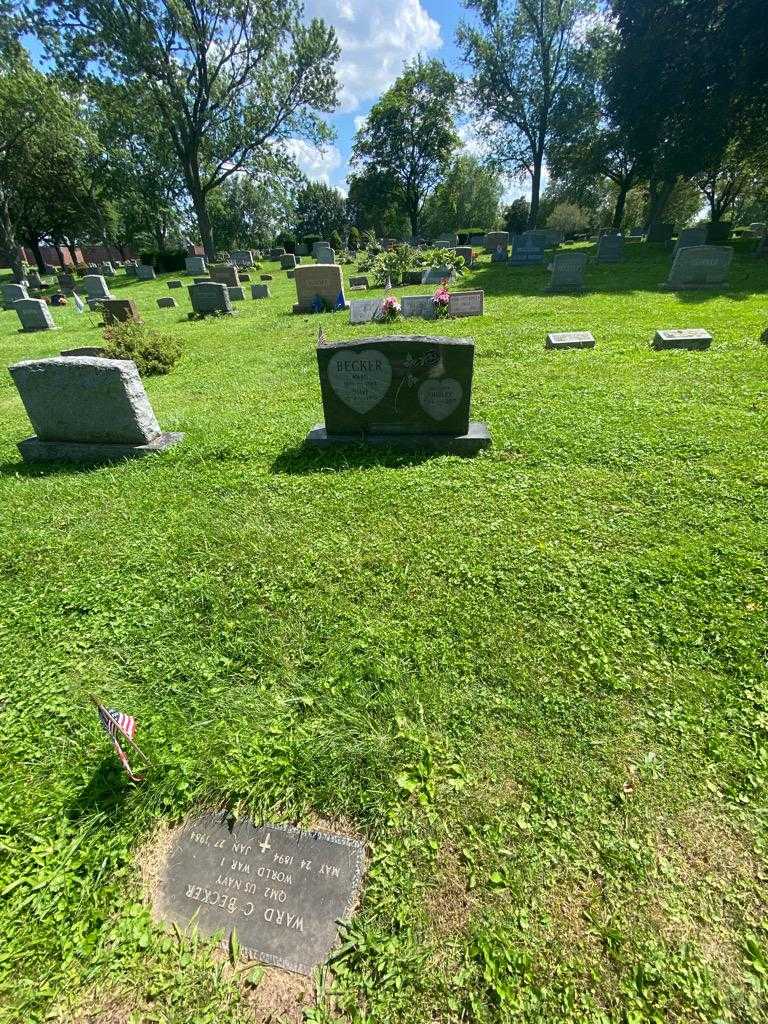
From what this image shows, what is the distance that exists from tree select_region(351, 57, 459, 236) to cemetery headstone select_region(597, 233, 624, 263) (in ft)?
97.2

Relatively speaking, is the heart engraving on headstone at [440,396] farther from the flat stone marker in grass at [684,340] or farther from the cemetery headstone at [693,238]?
the cemetery headstone at [693,238]

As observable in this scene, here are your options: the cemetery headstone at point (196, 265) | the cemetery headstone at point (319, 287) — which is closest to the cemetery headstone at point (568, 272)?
the cemetery headstone at point (319, 287)

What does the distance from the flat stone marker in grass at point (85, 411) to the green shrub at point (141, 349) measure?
13.6ft

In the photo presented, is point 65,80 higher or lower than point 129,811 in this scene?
higher

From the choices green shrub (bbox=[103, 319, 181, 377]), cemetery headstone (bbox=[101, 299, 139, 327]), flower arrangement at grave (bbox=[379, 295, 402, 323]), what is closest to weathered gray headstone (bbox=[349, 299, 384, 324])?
flower arrangement at grave (bbox=[379, 295, 402, 323])

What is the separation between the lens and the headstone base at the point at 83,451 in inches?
220

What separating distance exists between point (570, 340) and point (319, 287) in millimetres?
9412

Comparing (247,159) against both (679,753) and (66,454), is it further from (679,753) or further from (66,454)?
(679,753)

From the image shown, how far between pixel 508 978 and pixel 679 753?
131 centimetres

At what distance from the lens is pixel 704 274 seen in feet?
41.2


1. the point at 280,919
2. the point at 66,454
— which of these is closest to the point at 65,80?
the point at 66,454

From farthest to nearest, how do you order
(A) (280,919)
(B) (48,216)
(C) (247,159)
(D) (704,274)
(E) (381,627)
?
(B) (48,216), (C) (247,159), (D) (704,274), (E) (381,627), (A) (280,919)

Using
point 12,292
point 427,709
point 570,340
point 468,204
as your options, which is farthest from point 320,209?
point 427,709

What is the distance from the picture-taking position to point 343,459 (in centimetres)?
516
